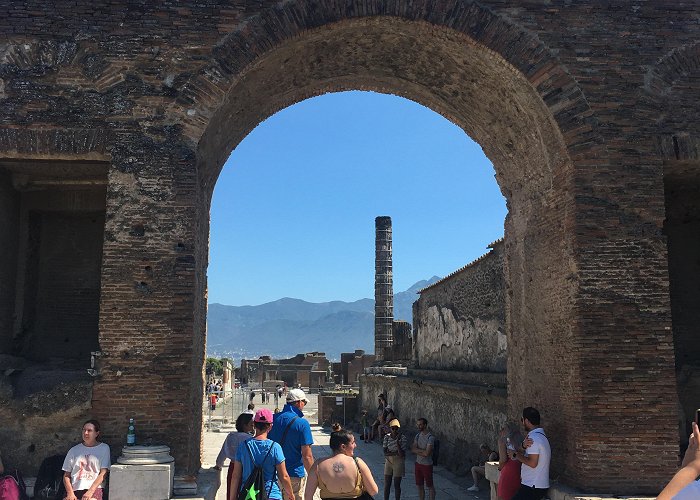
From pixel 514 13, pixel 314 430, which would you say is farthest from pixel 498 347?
pixel 314 430

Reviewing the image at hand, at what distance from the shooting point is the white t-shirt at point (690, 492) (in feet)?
8.45

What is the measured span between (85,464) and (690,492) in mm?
5025

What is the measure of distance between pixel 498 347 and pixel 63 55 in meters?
8.75

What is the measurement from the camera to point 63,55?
22.0 ft

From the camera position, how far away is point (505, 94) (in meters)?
7.59

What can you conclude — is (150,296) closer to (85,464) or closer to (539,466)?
(85,464)

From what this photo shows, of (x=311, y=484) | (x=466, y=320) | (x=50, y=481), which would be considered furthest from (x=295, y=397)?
(x=466, y=320)

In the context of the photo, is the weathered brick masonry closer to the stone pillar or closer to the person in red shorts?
the stone pillar

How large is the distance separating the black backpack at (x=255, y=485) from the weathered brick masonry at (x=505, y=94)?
1894 millimetres

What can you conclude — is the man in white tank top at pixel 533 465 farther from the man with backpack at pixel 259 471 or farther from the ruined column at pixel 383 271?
the ruined column at pixel 383 271

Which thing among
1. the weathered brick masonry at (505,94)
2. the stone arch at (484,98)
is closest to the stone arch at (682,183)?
the weathered brick masonry at (505,94)

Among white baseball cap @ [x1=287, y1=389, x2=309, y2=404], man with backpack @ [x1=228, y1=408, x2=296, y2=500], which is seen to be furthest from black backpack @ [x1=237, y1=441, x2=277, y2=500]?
white baseball cap @ [x1=287, y1=389, x2=309, y2=404]

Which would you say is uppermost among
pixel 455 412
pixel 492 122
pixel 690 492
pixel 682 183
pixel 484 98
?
pixel 484 98

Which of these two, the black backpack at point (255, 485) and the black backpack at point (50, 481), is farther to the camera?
the black backpack at point (50, 481)
